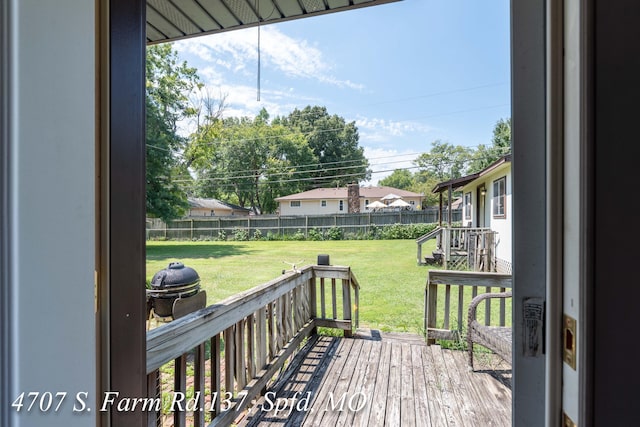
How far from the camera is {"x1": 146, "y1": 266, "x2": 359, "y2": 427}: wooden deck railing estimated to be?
1.24 metres

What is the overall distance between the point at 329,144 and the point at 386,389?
57.5 ft

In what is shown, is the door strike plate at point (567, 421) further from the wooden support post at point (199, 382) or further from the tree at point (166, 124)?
the tree at point (166, 124)

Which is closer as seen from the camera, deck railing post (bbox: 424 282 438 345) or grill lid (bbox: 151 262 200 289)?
grill lid (bbox: 151 262 200 289)

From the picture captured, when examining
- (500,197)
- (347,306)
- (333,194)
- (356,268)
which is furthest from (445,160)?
(347,306)

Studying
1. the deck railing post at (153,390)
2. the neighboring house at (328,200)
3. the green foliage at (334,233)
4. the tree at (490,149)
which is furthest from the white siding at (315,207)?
the deck railing post at (153,390)

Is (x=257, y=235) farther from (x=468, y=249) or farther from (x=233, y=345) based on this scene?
(x=233, y=345)

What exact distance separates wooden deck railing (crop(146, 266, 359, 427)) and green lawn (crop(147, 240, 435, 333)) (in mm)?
1113

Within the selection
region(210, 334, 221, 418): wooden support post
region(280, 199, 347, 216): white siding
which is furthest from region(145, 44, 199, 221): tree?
region(280, 199, 347, 216): white siding

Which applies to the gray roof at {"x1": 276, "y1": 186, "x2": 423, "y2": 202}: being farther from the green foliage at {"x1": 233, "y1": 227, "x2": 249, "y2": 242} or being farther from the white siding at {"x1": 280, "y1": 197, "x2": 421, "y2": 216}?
the green foliage at {"x1": 233, "y1": 227, "x2": 249, "y2": 242}

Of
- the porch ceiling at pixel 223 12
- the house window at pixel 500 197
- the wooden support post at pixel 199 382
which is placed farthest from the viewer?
the house window at pixel 500 197

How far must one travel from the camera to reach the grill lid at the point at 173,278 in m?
2.65

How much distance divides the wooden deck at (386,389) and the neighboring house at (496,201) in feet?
11.7

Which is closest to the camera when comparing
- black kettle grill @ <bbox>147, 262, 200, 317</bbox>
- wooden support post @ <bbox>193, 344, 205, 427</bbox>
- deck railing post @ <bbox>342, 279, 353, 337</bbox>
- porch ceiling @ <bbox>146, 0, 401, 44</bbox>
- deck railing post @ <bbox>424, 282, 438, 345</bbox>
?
wooden support post @ <bbox>193, 344, 205, 427</bbox>
